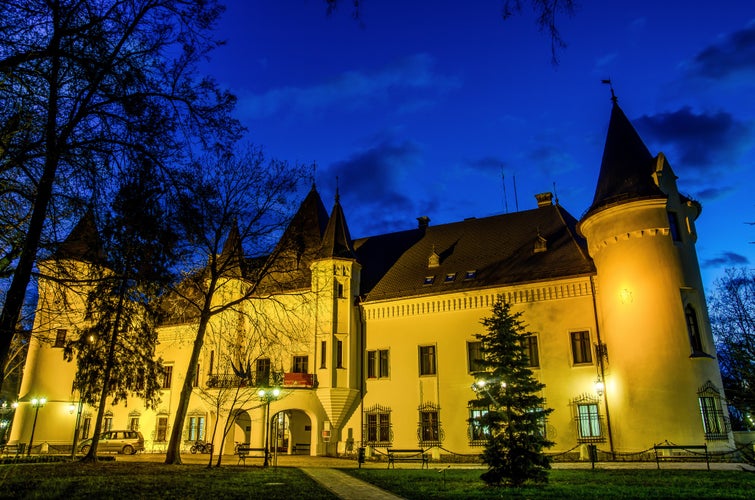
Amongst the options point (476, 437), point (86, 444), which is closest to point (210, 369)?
point (86, 444)

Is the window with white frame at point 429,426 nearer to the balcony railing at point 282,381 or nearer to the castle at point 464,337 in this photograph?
the castle at point 464,337

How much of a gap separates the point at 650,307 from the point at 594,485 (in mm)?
11733

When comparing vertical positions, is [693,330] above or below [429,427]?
above

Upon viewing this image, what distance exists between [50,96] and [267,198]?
1576cm

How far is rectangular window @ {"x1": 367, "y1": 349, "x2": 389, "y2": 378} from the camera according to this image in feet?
95.1

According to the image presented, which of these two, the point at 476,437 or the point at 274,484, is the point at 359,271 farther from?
the point at 274,484

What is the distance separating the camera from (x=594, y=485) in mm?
13164

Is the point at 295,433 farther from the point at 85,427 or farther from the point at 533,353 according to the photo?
the point at 533,353

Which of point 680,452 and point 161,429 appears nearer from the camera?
point 680,452

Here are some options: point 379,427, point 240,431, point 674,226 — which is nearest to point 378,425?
point 379,427

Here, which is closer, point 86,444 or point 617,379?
point 617,379

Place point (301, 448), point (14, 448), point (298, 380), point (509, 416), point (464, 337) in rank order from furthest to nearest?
1. point (301, 448)
2. point (14, 448)
3. point (298, 380)
4. point (464, 337)
5. point (509, 416)

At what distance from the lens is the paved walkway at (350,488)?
1142cm

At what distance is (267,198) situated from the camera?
2297 cm
